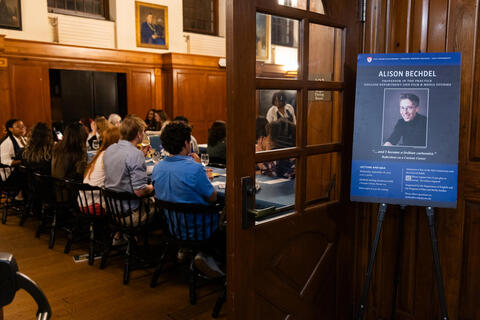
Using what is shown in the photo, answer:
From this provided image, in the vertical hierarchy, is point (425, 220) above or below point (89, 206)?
above

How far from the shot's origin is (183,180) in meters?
3.21

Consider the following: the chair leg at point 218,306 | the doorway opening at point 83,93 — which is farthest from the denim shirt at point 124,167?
→ the doorway opening at point 83,93

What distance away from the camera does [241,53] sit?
187cm

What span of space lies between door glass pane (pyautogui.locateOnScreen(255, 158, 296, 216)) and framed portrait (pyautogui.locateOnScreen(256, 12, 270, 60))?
522 millimetres

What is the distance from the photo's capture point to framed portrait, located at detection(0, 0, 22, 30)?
8.26 meters

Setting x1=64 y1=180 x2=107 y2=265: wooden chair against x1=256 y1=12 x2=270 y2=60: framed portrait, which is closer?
x1=256 y1=12 x2=270 y2=60: framed portrait

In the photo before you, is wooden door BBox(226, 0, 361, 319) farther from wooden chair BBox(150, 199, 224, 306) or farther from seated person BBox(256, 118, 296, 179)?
wooden chair BBox(150, 199, 224, 306)

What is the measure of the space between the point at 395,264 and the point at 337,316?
1.62ft

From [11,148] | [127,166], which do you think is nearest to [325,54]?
[127,166]

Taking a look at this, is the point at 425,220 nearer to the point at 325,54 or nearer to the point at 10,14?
the point at 325,54

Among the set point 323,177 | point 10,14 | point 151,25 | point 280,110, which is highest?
point 151,25

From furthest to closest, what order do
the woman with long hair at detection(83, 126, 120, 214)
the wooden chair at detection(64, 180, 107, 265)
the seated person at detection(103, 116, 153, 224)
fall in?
1. the woman with long hair at detection(83, 126, 120, 214)
2. the wooden chair at detection(64, 180, 107, 265)
3. the seated person at detection(103, 116, 153, 224)

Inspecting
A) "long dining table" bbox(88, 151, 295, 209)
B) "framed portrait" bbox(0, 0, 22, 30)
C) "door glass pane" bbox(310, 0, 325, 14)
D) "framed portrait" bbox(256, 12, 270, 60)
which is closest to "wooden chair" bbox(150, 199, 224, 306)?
"long dining table" bbox(88, 151, 295, 209)

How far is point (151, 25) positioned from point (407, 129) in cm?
925
